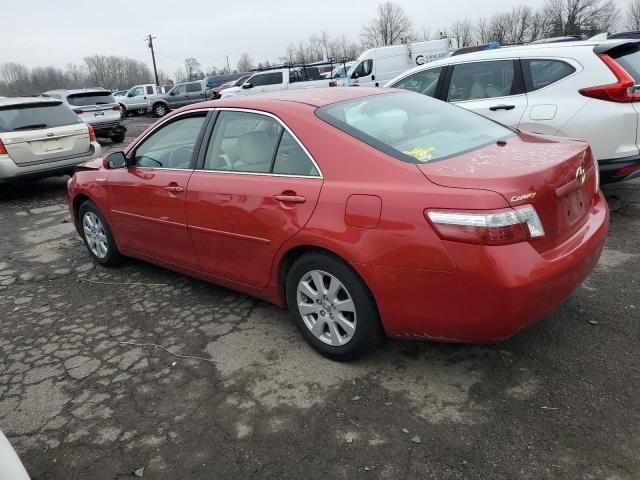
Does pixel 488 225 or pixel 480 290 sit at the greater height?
pixel 488 225

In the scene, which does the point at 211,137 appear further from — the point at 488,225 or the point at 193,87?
the point at 193,87

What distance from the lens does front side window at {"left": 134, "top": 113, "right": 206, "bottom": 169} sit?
3889mm

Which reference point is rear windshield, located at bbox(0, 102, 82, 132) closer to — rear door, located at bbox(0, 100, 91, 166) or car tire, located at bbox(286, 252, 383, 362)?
rear door, located at bbox(0, 100, 91, 166)

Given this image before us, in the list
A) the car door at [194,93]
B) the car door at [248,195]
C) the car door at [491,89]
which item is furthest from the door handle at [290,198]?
the car door at [194,93]

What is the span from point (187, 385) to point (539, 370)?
6.49 feet

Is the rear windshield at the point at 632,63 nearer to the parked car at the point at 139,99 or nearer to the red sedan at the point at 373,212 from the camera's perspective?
the red sedan at the point at 373,212

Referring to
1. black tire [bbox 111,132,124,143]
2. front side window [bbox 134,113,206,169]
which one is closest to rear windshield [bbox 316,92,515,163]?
front side window [bbox 134,113,206,169]

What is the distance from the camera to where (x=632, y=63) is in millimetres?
5098

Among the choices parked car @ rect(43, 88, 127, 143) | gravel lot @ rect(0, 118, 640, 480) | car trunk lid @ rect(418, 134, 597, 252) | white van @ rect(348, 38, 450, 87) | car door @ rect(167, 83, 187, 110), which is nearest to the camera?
gravel lot @ rect(0, 118, 640, 480)

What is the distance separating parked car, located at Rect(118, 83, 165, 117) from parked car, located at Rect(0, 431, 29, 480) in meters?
30.9

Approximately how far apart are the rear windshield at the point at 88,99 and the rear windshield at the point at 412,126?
44.9 ft

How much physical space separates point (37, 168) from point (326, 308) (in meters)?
6.81

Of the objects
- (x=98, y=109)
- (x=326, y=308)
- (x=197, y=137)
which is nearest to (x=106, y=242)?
(x=197, y=137)

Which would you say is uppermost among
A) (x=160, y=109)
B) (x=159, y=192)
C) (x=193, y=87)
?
(x=193, y=87)
